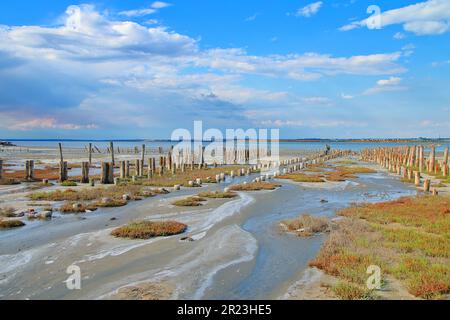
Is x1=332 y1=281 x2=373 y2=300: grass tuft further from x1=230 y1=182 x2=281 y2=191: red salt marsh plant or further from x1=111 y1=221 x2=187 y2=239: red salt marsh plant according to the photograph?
x1=230 y1=182 x2=281 y2=191: red salt marsh plant

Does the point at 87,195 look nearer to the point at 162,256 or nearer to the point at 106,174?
the point at 106,174

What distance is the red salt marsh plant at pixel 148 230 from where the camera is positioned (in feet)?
49.8

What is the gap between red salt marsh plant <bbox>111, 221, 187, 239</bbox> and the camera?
49.8 ft

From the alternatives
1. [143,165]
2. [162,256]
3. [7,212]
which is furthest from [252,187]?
[143,165]

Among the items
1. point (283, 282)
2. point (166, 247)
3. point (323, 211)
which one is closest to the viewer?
point (283, 282)

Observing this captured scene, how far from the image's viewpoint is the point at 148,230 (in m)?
15.6

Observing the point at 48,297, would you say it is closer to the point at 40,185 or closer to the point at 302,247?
the point at 302,247

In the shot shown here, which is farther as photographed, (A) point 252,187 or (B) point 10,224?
(A) point 252,187

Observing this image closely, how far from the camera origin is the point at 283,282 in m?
10.3

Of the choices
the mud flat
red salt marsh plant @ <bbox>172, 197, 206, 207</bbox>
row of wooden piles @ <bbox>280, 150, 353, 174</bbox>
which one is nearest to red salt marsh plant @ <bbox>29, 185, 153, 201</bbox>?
red salt marsh plant @ <bbox>172, 197, 206, 207</bbox>

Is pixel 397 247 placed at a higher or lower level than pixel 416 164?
lower

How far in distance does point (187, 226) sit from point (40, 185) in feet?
64.2
